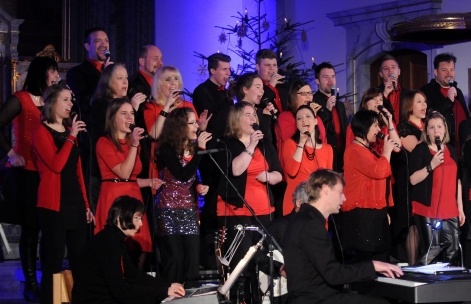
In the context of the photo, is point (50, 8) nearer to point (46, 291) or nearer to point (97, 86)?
point (97, 86)

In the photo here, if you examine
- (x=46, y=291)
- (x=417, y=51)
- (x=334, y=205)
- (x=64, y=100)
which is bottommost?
(x=46, y=291)

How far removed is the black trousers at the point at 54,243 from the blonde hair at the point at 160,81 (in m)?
1.34

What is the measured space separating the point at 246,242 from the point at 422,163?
71.1 inches

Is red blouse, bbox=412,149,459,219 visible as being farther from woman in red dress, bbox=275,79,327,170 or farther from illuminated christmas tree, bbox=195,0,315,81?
illuminated christmas tree, bbox=195,0,315,81

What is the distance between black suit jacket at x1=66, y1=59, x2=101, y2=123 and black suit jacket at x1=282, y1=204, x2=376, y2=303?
3.11m

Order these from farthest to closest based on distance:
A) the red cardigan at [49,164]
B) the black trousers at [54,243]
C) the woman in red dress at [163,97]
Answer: the woman in red dress at [163,97]
the red cardigan at [49,164]
the black trousers at [54,243]

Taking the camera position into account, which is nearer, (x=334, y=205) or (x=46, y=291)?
(x=334, y=205)

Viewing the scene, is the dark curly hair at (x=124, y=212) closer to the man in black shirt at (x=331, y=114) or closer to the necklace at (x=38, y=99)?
the necklace at (x=38, y=99)

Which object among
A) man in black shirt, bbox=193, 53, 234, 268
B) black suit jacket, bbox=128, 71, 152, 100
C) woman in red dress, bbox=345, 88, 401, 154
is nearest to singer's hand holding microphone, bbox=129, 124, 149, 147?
man in black shirt, bbox=193, 53, 234, 268

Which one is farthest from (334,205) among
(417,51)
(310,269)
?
(417,51)

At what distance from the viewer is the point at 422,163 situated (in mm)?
8117

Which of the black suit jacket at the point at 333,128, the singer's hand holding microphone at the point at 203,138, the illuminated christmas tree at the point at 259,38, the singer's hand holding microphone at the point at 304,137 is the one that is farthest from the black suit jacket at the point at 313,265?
the illuminated christmas tree at the point at 259,38

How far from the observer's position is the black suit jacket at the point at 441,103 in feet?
30.2

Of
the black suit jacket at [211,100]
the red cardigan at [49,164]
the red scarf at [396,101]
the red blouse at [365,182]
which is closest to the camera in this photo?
the red cardigan at [49,164]
